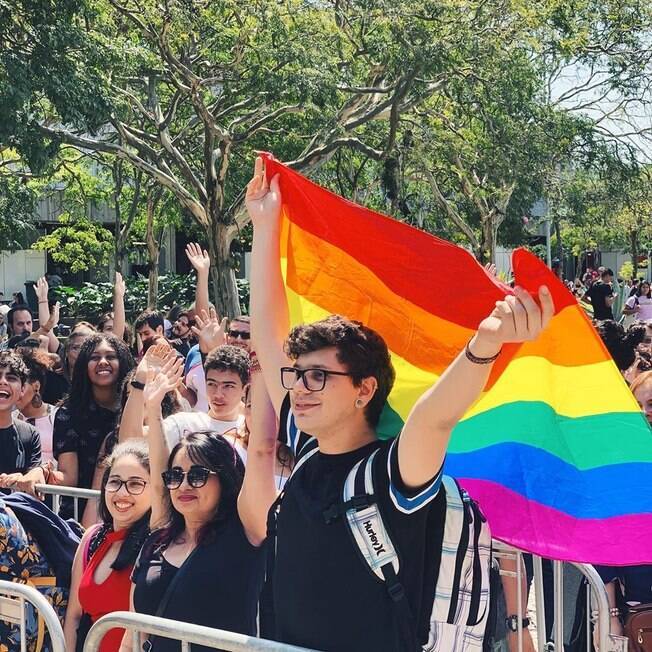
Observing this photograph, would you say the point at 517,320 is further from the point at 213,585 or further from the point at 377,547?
the point at 213,585

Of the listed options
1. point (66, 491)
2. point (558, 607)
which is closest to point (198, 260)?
point (66, 491)

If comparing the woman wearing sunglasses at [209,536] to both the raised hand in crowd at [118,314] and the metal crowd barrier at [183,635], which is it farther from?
the raised hand in crowd at [118,314]

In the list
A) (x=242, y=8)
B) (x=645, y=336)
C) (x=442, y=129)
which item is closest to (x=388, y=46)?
(x=242, y=8)

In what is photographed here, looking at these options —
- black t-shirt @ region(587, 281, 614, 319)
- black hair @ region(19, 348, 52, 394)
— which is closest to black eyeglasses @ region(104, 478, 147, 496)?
black hair @ region(19, 348, 52, 394)

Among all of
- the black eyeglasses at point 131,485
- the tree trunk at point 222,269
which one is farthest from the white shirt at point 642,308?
the black eyeglasses at point 131,485

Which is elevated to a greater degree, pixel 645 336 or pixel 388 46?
pixel 388 46

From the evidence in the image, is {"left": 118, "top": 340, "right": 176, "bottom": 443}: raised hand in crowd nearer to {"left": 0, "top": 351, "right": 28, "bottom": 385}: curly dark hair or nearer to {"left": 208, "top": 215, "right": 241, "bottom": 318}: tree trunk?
{"left": 0, "top": 351, "right": 28, "bottom": 385}: curly dark hair

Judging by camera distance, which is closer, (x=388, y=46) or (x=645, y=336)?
(x=645, y=336)

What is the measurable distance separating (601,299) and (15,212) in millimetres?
14649

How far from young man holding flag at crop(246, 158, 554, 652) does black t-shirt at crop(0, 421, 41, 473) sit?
3284 mm

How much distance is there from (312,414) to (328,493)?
8.5 inches

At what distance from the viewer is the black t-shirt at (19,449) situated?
20.0ft

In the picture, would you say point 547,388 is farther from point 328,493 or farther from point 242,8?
point 242,8

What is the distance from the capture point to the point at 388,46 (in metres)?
16.8
